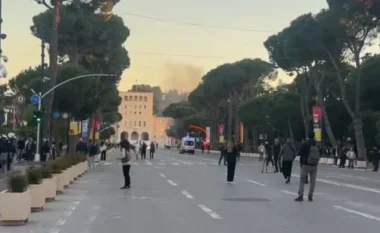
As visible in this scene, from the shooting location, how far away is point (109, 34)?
70.6 m

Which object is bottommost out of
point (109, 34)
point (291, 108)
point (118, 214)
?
point (118, 214)

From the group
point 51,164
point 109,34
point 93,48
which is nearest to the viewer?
point 51,164

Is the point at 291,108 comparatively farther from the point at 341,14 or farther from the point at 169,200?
the point at 169,200

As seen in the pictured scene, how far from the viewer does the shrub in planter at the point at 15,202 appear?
41.8 ft

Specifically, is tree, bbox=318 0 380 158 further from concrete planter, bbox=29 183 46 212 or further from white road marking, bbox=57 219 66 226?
white road marking, bbox=57 219 66 226

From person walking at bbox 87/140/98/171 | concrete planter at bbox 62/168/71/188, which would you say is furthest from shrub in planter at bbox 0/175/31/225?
person walking at bbox 87/140/98/171

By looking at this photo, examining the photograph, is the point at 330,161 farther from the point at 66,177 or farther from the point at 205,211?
the point at 205,211

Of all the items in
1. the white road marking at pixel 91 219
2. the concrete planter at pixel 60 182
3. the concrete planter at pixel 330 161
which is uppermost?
the concrete planter at pixel 330 161

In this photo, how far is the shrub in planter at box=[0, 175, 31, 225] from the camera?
1275 cm

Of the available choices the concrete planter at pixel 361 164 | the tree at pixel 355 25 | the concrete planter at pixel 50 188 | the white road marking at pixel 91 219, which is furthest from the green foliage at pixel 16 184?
the concrete planter at pixel 361 164

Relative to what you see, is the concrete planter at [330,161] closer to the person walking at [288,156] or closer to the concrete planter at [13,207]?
the person walking at [288,156]

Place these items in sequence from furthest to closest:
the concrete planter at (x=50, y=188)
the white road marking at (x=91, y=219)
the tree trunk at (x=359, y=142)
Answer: the tree trunk at (x=359, y=142), the concrete planter at (x=50, y=188), the white road marking at (x=91, y=219)

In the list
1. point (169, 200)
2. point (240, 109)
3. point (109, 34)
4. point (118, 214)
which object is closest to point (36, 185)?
point (118, 214)

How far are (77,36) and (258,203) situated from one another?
4603 cm
